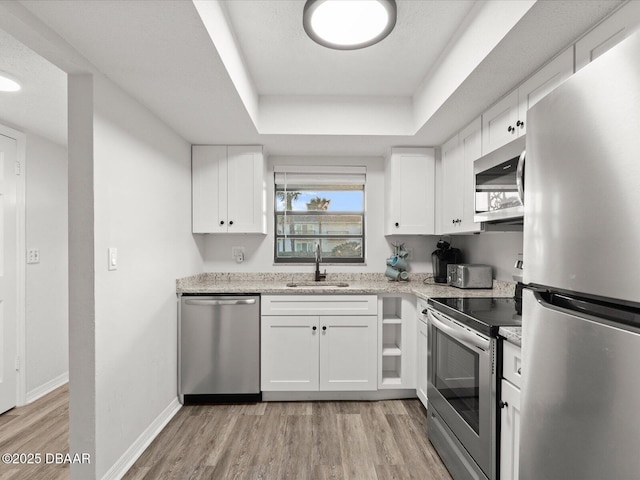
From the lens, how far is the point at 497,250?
8.54 ft

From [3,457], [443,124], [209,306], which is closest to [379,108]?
[443,124]

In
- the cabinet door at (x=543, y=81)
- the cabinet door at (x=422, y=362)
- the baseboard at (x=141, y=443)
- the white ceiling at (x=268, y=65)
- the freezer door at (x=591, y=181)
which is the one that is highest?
the white ceiling at (x=268, y=65)

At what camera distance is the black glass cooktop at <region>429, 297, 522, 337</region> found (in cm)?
145

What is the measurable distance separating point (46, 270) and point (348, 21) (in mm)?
3035

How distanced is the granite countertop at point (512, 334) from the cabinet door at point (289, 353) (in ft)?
5.07

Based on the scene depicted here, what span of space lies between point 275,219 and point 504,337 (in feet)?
8.06

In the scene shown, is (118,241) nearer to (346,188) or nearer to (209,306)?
(209,306)

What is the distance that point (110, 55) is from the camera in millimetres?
1551

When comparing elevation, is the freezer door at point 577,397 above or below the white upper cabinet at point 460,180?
below

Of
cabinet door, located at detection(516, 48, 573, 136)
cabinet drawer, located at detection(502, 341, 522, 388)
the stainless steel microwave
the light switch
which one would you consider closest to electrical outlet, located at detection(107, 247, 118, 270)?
the light switch

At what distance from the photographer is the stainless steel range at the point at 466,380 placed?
4.64ft

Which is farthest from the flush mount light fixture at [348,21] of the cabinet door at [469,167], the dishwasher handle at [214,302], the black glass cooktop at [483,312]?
the dishwasher handle at [214,302]

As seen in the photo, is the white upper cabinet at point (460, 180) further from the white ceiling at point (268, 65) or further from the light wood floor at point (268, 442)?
the light wood floor at point (268, 442)

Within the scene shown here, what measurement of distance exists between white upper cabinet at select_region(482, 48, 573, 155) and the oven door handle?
1086 mm
